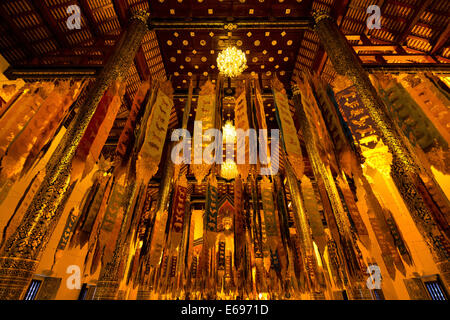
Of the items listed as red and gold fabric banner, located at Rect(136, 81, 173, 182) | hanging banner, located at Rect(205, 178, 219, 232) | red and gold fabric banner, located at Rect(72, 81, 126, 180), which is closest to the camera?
red and gold fabric banner, located at Rect(72, 81, 126, 180)

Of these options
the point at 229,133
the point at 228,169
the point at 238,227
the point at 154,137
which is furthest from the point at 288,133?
the point at 228,169

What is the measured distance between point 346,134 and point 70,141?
4.61 m

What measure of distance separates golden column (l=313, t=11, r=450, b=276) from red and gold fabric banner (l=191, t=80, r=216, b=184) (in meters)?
2.69

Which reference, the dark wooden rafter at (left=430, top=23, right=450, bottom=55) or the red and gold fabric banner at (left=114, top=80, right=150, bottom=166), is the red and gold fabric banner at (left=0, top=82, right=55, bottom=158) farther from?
the dark wooden rafter at (left=430, top=23, right=450, bottom=55)

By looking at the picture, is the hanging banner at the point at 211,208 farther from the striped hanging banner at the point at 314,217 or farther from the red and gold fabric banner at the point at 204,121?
the striped hanging banner at the point at 314,217

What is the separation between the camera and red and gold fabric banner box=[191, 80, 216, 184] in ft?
11.2

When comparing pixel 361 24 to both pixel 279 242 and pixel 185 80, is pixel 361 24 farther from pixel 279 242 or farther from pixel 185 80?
pixel 279 242

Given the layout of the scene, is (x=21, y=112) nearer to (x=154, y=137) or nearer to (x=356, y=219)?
(x=154, y=137)

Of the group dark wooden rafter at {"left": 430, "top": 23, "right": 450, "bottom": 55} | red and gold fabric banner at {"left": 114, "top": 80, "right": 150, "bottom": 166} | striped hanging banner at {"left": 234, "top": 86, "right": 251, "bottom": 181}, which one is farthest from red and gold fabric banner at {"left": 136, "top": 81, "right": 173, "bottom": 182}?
dark wooden rafter at {"left": 430, "top": 23, "right": 450, "bottom": 55}

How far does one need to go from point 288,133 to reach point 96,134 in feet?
10.4

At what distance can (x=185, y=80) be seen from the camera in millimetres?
7230

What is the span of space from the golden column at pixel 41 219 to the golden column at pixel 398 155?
15.1ft

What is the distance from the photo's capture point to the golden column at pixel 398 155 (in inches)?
95.7

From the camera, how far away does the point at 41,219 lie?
254 cm
